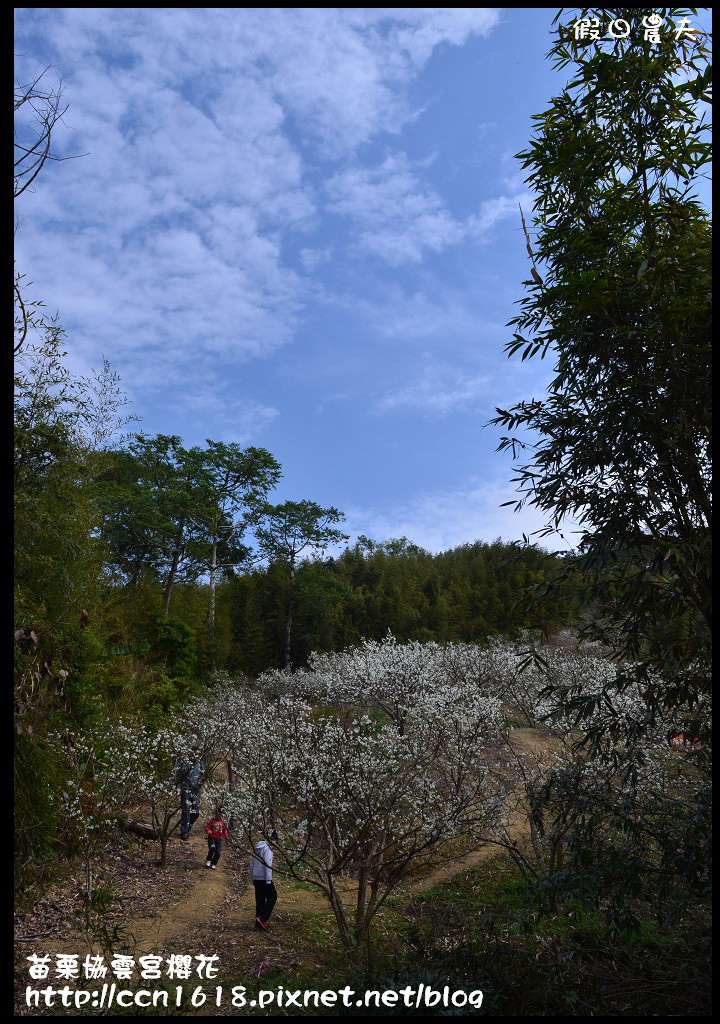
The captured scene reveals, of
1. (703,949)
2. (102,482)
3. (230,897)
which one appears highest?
(102,482)

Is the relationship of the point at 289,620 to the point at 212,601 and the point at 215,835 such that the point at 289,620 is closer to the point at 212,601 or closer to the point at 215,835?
the point at 212,601

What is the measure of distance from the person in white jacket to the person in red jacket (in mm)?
2475

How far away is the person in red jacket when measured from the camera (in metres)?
10.1

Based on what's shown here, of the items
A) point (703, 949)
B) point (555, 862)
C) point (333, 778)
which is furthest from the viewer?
point (555, 862)

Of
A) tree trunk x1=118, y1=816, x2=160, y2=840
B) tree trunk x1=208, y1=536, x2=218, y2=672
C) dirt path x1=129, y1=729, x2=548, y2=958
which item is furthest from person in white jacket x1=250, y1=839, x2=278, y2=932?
tree trunk x1=208, y1=536, x2=218, y2=672

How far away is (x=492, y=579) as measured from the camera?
32688 mm

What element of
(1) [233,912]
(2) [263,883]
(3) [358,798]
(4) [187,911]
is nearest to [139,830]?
(4) [187,911]

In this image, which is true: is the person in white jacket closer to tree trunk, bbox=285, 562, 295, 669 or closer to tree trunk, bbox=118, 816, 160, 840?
tree trunk, bbox=118, 816, 160, 840

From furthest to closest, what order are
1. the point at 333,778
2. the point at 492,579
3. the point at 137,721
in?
the point at 492,579, the point at 137,721, the point at 333,778

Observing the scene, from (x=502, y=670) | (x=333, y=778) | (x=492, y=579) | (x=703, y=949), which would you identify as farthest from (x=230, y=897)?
(x=492, y=579)

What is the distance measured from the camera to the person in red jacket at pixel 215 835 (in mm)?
10091
